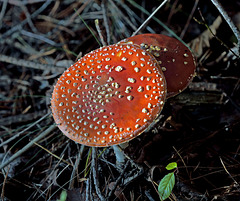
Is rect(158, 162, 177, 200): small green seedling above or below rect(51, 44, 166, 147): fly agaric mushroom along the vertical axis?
below

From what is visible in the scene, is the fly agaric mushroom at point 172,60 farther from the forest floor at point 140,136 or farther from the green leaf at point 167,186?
the green leaf at point 167,186

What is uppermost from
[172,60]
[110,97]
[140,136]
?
[110,97]

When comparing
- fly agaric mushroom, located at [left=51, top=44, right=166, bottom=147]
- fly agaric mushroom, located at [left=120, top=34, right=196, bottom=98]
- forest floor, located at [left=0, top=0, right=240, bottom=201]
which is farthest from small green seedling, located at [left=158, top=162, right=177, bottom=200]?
fly agaric mushroom, located at [left=120, top=34, right=196, bottom=98]

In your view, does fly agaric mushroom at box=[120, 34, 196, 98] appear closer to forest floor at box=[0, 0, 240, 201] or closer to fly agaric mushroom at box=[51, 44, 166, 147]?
fly agaric mushroom at box=[51, 44, 166, 147]

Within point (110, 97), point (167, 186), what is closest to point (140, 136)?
point (167, 186)

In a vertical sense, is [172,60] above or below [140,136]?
above

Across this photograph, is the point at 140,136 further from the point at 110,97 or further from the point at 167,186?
the point at 110,97

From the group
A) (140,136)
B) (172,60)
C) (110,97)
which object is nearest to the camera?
(110,97)
